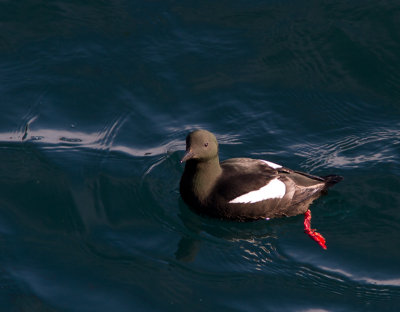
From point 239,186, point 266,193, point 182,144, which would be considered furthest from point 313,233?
point 182,144

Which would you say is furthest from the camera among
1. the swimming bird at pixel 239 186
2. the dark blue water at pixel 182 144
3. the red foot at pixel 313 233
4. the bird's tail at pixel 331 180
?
the bird's tail at pixel 331 180

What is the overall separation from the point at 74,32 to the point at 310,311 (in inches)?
245

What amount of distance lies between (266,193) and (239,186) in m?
0.34

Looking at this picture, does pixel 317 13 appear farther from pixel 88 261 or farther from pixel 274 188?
pixel 88 261

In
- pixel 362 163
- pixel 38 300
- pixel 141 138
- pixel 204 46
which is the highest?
pixel 204 46

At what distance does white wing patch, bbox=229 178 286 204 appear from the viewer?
769 centimetres

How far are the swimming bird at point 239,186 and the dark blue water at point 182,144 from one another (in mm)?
216

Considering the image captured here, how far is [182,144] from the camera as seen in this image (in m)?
8.92

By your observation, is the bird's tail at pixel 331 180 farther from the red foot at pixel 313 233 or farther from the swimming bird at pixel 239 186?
the red foot at pixel 313 233

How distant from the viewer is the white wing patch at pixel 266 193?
7.69 metres

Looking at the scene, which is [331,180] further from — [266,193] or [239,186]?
[239,186]

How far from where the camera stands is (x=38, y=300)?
22.0 ft

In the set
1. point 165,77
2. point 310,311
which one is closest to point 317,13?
point 165,77

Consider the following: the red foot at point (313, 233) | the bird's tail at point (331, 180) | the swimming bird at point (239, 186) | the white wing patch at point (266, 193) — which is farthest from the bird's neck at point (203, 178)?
the bird's tail at point (331, 180)
